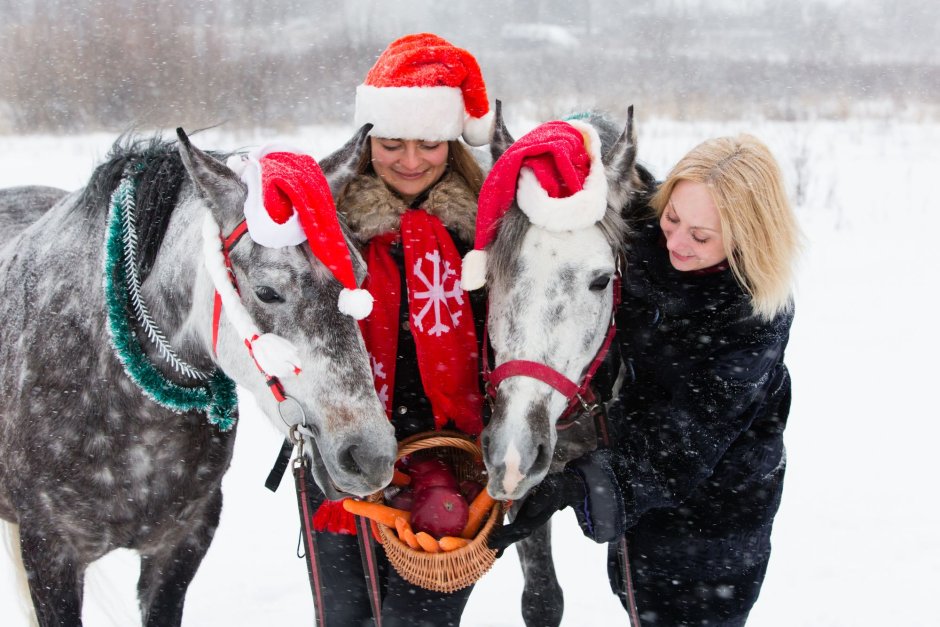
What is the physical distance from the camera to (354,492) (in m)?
1.66

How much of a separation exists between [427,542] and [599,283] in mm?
731

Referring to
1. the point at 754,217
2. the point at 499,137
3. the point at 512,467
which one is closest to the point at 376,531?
the point at 512,467

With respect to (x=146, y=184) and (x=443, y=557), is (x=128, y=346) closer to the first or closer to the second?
(x=146, y=184)

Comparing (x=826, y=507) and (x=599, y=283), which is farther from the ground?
(x=599, y=283)

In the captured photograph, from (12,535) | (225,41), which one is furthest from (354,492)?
(225,41)

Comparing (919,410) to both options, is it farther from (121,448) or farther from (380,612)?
(121,448)

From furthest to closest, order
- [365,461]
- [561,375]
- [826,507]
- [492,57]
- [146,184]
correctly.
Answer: [492,57]
[826,507]
[146,184]
[561,375]
[365,461]

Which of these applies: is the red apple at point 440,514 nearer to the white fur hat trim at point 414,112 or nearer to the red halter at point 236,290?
the red halter at point 236,290

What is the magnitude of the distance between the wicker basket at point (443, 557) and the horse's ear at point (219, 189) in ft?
2.28

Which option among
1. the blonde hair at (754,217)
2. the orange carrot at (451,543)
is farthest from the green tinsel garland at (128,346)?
the blonde hair at (754,217)

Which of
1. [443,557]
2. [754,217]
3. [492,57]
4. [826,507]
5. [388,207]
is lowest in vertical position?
[826,507]

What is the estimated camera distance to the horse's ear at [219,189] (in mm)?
1756

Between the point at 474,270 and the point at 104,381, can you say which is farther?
the point at 104,381

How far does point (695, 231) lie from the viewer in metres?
1.76
